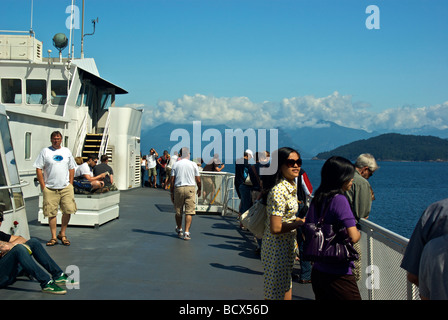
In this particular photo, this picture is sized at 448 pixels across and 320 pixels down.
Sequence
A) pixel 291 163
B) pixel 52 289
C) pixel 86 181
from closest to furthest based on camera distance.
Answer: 1. pixel 291 163
2. pixel 52 289
3. pixel 86 181

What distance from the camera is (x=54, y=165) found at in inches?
321

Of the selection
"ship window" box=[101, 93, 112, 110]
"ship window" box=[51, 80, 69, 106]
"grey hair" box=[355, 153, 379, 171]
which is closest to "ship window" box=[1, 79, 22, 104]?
"ship window" box=[51, 80, 69, 106]

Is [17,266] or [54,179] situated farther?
[54,179]

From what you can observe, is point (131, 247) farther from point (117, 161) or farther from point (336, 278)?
point (117, 161)

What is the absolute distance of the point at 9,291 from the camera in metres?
5.48

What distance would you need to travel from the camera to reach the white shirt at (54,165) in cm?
812

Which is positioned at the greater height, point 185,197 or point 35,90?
point 35,90

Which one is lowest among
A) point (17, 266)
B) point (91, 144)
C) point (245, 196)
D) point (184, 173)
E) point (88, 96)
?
point (17, 266)

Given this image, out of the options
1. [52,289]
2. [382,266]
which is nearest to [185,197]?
[52,289]

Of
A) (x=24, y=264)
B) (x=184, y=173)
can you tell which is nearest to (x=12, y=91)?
(x=184, y=173)

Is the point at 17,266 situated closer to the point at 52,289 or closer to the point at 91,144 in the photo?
the point at 52,289

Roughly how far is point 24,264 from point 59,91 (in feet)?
50.8

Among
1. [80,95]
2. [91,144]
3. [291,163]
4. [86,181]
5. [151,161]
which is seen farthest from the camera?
[151,161]
